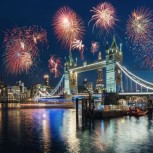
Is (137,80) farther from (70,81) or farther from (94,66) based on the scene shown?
(70,81)

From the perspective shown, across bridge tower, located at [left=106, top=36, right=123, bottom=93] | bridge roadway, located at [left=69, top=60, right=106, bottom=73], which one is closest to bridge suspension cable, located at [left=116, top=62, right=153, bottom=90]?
bridge tower, located at [left=106, top=36, right=123, bottom=93]

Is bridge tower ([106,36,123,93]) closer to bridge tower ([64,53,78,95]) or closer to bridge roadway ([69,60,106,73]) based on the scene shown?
bridge roadway ([69,60,106,73])

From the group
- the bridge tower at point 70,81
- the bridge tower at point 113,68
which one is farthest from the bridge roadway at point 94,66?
the bridge tower at point 70,81

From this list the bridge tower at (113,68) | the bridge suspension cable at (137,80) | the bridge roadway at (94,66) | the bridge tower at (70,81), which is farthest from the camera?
the bridge tower at (70,81)

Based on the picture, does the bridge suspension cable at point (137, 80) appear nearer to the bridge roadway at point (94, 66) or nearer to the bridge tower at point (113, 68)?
the bridge tower at point (113, 68)

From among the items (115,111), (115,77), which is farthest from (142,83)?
(115,111)

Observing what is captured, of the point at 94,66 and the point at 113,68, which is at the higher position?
the point at 94,66

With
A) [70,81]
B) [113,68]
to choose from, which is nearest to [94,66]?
[113,68]

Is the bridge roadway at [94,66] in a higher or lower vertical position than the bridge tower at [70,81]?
higher

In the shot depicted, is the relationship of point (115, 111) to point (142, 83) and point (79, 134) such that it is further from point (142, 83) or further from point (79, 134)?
point (142, 83)
